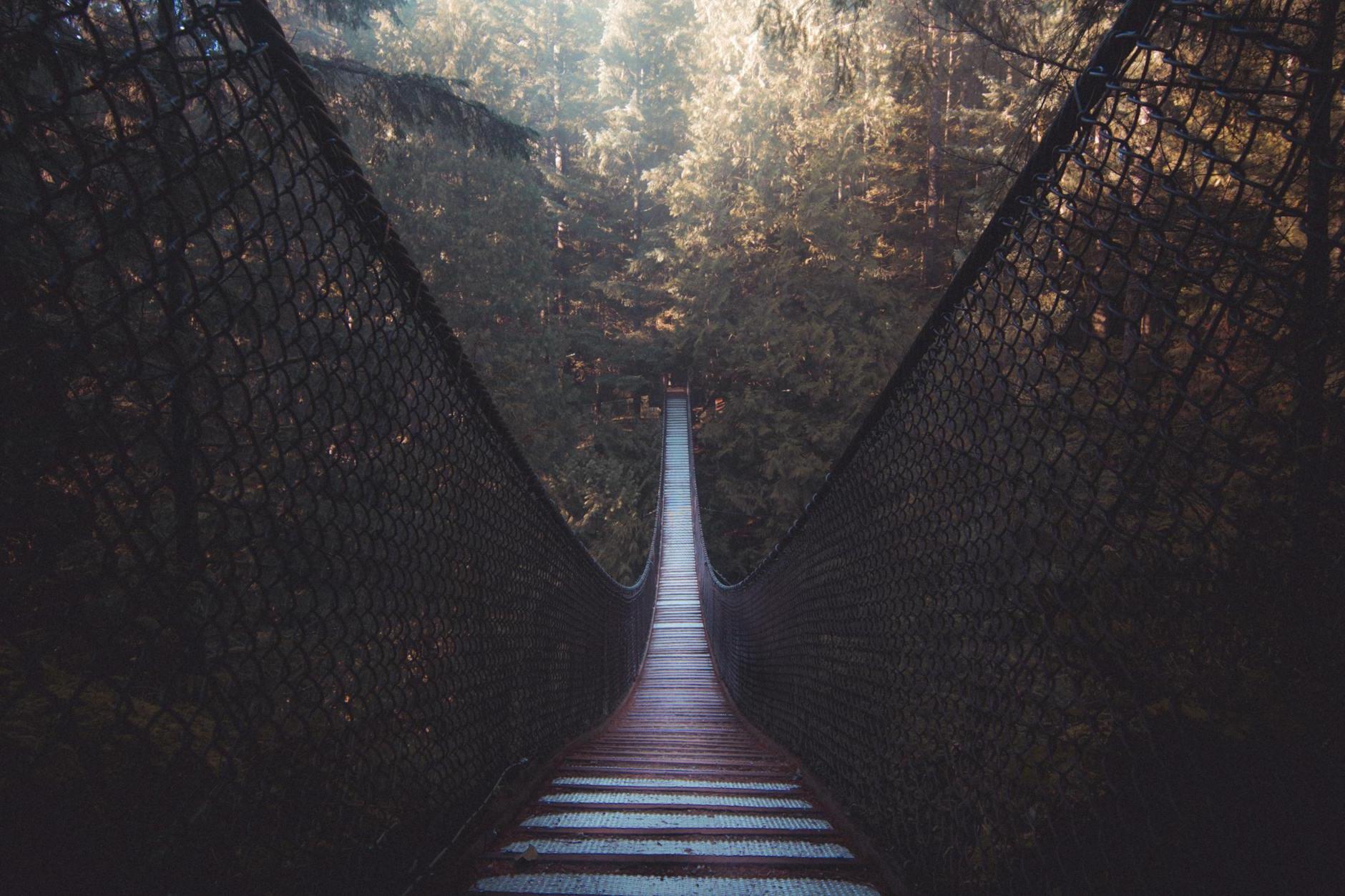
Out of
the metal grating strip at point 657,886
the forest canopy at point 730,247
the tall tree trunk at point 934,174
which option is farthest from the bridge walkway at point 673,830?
the tall tree trunk at point 934,174

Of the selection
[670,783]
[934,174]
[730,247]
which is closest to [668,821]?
[670,783]

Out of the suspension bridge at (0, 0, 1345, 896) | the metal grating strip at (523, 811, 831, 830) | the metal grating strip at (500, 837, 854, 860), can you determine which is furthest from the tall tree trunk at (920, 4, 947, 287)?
the metal grating strip at (500, 837, 854, 860)

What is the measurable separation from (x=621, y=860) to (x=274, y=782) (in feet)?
2.74

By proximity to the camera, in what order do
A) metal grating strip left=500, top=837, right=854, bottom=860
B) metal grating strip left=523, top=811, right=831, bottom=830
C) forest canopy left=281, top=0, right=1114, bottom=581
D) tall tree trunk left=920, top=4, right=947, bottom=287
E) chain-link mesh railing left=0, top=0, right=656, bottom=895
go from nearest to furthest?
chain-link mesh railing left=0, top=0, right=656, bottom=895 → metal grating strip left=500, top=837, right=854, bottom=860 → metal grating strip left=523, top=811, right=831, bottom=830 → tall tree trunk left=920, top=4, right=947, bottom=287 → forest canopy left=281, top=0, right=1114, bottom=581

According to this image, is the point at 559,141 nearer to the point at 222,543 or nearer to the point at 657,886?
the point at 657,886

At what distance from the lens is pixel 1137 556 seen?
1415mm

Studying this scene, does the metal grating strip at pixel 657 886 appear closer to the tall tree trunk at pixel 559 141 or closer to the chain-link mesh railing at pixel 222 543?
the chain-link mesh railing at pixel 222 543

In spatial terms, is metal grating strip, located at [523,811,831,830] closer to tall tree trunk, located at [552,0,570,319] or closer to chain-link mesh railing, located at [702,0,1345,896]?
chain-link mesh railing, located at [702,0,1345,896]

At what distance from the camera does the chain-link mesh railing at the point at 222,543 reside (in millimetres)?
677

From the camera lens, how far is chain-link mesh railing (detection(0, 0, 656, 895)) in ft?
2.22

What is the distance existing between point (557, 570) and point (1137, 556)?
216 centimetres

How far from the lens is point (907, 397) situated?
2.01 m

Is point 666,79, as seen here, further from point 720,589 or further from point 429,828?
point 429,828

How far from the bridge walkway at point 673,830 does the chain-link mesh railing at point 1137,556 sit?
0.20 meters
